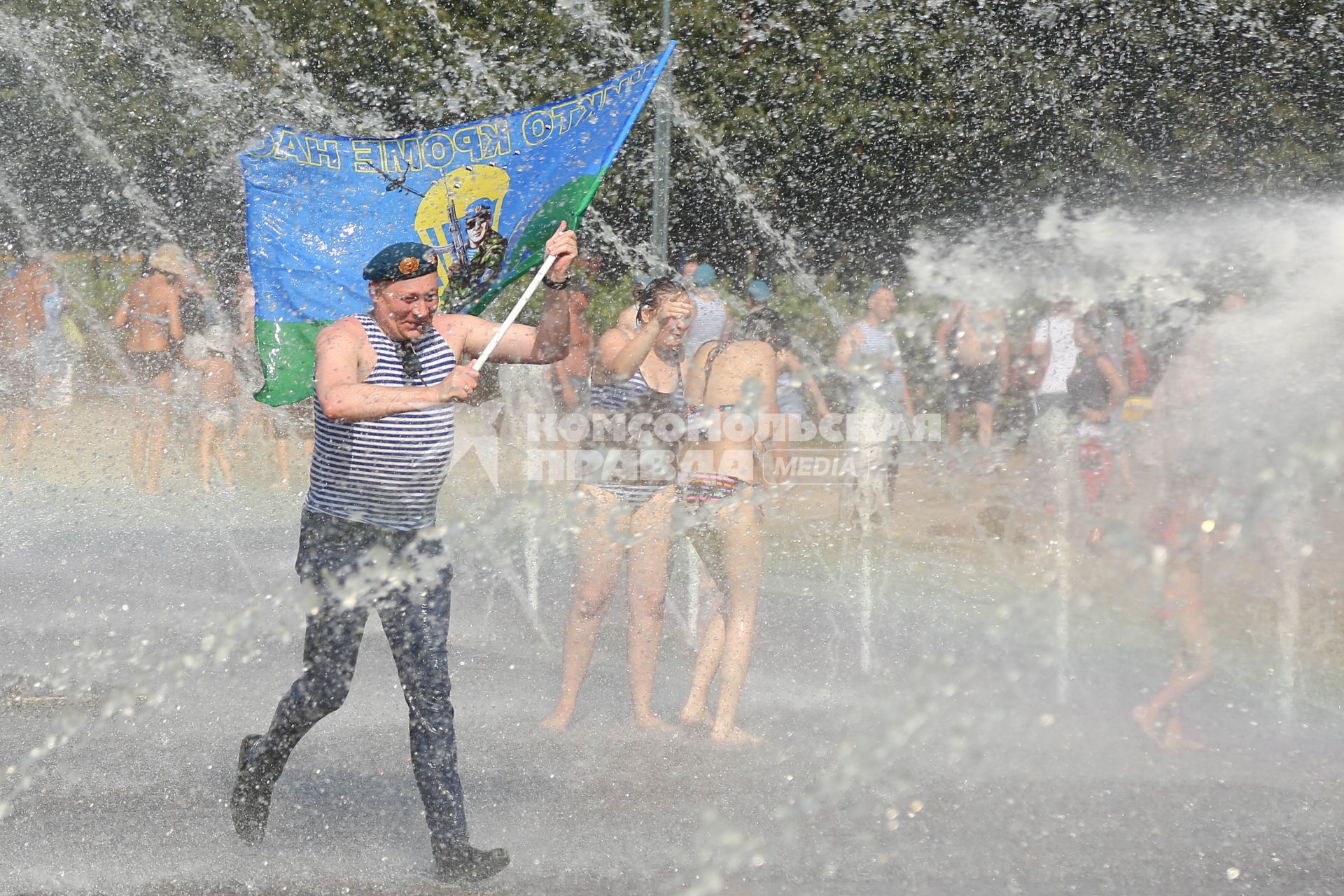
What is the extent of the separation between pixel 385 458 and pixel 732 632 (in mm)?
1855

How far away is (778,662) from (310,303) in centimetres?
278

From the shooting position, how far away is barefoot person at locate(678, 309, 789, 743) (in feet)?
16.9

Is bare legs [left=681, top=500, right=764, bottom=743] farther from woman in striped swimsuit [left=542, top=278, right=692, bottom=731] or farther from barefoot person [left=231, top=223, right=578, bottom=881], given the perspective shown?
barefoot person [left=231, top=223, right=578, bottom=881]

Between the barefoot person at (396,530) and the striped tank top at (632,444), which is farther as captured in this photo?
the striped tank top at (632,444)

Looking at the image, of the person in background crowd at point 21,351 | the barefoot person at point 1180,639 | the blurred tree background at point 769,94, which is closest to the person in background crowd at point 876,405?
the barefoot person at point 1180,639

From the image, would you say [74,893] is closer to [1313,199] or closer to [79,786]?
[79,786]

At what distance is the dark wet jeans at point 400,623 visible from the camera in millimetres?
3883

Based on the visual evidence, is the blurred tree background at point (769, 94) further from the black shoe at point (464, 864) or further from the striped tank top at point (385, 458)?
the black shoe at point (464, 864)

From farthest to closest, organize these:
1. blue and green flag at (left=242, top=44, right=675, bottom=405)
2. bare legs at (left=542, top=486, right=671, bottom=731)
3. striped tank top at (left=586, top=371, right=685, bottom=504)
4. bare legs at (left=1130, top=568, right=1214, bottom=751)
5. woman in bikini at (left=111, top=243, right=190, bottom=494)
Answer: woman in bikini at (left=111, top=243, right=190, bottom=494) → bare legs at (left=542, top=486, right=671, bottom=731) → striped tank top at (left=586, top=371, right=685, bottom=504) → bare legs at (left=1130, top=568, right=1214, bottom=751) → blue and green flag at (left=242, top=44, right=675, bottom=405)

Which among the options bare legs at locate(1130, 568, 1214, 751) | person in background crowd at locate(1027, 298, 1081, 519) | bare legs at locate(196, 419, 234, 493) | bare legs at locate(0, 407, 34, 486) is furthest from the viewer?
bare legs at locate(0, 407, 34, 486)

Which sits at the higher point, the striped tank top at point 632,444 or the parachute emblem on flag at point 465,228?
the parachute emblem on flag at point 465,228

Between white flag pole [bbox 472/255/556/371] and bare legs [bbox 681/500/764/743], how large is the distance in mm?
1338

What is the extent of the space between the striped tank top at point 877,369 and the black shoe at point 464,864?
4.31 m

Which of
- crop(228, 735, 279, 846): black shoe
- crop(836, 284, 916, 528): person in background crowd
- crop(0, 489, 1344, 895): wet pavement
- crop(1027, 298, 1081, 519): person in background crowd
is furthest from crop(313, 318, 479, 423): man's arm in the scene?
crop(836, 284, 916, 528): person in background crowd
